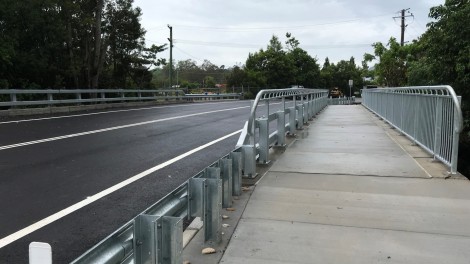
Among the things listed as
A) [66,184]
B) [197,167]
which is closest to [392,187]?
[197,167]

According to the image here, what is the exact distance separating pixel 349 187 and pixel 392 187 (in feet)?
2.02

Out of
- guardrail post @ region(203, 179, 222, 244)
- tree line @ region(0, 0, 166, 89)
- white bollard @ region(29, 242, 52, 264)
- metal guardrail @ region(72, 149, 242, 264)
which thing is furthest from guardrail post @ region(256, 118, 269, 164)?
tree line @ region(0, 0, 166, 89)

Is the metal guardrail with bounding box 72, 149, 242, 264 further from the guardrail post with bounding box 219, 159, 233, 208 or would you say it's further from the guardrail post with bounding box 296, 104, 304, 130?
the guardrail post with bounding box 296, 104, 304, 130

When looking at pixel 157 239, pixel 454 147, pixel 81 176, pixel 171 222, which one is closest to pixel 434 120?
pixel 454 147

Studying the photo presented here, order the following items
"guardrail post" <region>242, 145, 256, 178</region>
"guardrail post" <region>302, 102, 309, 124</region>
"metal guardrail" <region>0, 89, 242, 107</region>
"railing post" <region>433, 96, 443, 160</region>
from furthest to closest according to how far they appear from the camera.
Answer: "metal guardrail" <region>0, 89, 242, 107</region> < "guardrail post" <region>302, 102, 309, 124</region> < "railing post" <region>433, 96, 443, 160</region> < "guardrail post" <region>242, 145, 256, 178</region>

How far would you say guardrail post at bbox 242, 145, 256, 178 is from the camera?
6.64m

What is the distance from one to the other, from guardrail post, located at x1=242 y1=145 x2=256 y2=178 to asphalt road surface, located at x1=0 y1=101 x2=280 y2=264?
1053 millimetres

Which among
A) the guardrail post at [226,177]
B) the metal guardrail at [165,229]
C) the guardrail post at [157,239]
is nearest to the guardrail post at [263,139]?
the guardrail post at [226,177]

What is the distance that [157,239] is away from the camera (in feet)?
10.2

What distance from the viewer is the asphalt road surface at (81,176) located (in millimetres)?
4809

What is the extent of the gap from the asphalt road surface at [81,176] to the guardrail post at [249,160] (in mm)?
1053

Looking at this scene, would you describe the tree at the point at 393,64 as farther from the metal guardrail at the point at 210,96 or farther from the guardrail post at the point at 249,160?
the guardrail post at the point at 249,160

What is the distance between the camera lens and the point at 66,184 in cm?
672

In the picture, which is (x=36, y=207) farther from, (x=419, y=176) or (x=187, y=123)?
(x=187, y=123)
